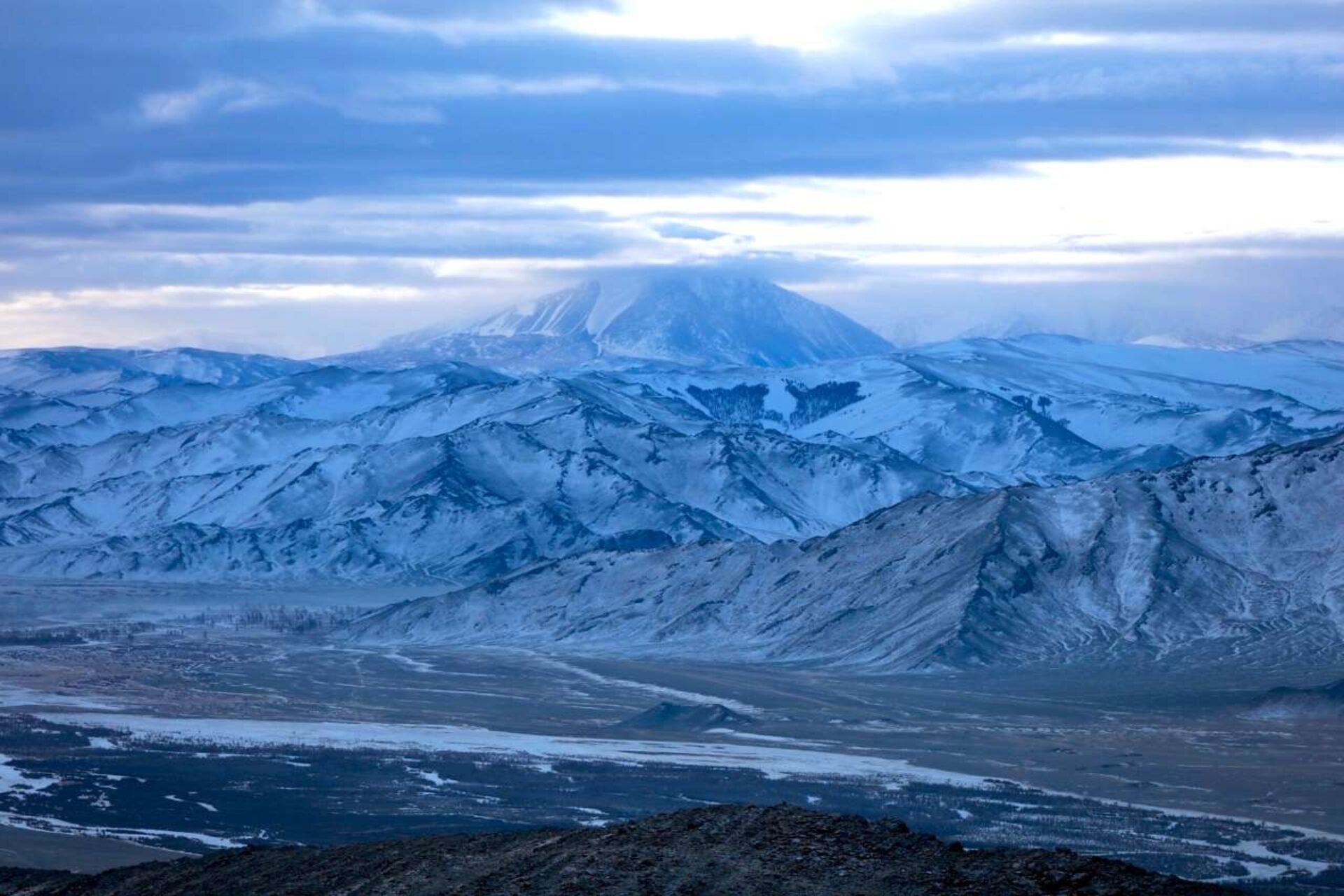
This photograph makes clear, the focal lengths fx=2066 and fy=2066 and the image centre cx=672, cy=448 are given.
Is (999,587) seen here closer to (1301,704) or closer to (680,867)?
(1301,704)

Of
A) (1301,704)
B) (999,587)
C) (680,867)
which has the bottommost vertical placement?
(1301,704)

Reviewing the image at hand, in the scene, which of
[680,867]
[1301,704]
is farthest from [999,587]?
[680,867]

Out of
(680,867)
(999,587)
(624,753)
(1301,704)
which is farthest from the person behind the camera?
(999,587)

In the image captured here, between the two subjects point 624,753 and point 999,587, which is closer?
point 624,753

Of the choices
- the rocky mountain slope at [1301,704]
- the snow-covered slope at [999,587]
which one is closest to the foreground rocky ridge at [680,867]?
the rocky mountain slope at [1301,704]

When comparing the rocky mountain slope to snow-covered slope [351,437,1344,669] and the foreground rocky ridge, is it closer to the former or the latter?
snow-covered slope [351,437,1344,669]

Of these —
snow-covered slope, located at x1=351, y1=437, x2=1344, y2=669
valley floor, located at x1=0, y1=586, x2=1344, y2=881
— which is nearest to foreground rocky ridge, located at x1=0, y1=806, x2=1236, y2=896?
valley floor, located at x1=0, y1=586, x2=1344, y2=881

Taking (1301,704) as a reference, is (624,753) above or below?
above
